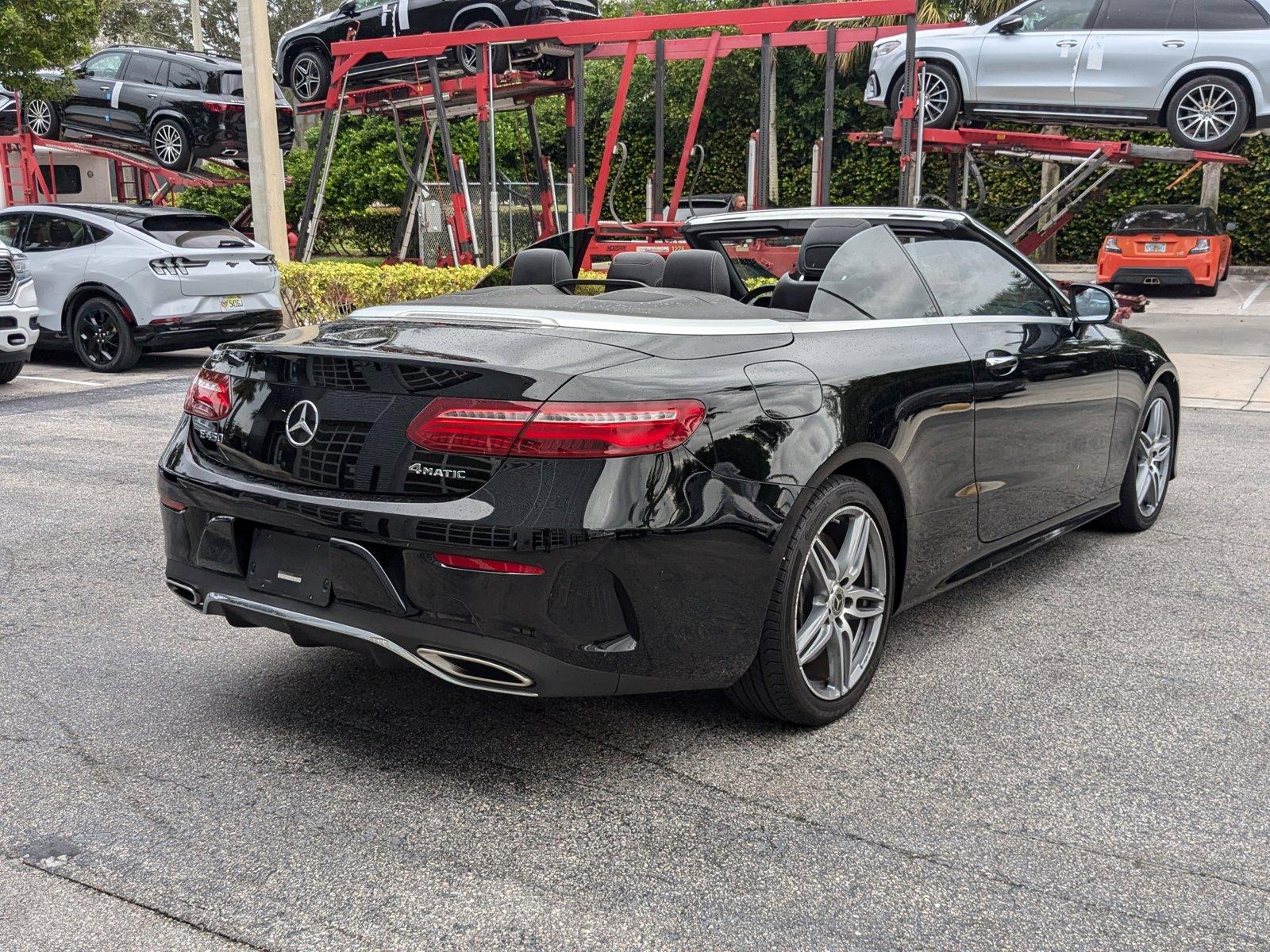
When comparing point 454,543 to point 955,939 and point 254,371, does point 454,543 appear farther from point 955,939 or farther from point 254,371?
point 955,939

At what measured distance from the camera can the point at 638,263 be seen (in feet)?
14.9

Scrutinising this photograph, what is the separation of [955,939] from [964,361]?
2032mm

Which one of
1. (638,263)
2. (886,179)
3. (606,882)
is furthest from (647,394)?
(886,179)

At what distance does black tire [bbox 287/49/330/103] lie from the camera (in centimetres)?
A: 1842

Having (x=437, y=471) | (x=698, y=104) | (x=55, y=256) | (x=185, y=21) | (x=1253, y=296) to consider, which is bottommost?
(x=1253, y=296)

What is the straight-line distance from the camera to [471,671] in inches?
116

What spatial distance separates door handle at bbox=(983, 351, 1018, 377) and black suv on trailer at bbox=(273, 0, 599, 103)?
41.6ft

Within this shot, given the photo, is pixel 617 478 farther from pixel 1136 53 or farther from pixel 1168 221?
pixel 1168 221

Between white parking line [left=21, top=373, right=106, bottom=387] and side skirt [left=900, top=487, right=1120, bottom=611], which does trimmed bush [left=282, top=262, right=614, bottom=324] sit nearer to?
white parking line [left=21, top=373, right=106, bottom=387]

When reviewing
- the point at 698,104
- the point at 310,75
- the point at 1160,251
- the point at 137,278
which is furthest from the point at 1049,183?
the point at 137,278

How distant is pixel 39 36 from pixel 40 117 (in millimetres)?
4684

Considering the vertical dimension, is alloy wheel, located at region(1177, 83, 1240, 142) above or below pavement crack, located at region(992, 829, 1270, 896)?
above

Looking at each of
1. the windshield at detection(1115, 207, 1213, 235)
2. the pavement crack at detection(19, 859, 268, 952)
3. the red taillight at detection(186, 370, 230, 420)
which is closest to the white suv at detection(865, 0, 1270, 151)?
the windshield at detection(1115, 207, 1213, 235)

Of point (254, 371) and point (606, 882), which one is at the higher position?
point (254, 371)
